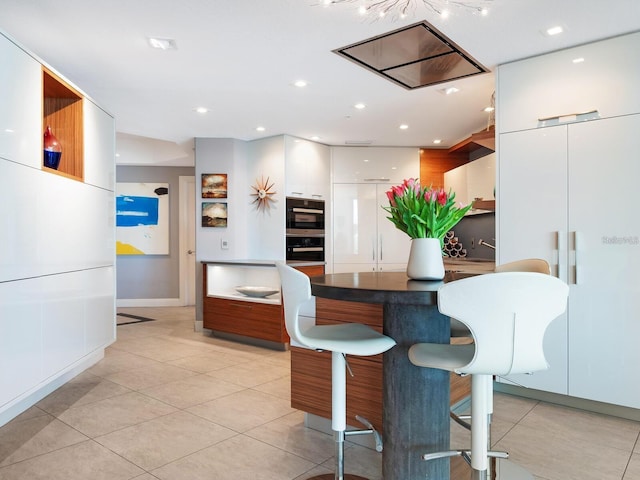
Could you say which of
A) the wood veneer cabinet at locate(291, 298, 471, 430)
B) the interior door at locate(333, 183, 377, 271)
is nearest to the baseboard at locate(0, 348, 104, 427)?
the wood veneer cabinet at locate(291, 298, 471, 430)

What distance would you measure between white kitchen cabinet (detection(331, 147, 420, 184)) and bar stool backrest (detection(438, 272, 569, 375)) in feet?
15.4

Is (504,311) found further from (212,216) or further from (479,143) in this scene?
(212,216)

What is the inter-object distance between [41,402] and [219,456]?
64.1 inches

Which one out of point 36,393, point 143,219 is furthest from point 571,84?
point 143,219

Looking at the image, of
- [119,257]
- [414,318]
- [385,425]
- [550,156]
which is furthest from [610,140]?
[119,257]

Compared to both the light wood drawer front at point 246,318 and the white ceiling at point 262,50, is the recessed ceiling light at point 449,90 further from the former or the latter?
the light wood drawer front at point 246,318

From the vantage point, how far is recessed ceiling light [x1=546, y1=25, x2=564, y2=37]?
265 centimetres

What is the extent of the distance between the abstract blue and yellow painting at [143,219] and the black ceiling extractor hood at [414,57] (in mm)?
5313

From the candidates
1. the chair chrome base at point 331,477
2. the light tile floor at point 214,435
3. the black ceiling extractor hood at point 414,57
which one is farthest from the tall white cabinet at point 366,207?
the chair chrome base at point 331,477

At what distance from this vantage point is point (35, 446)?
94.3 inches

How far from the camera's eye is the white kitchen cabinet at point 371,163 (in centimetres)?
598

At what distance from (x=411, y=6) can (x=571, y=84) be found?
1.32 m

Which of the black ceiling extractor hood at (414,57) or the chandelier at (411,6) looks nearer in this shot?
the chandelier at (411,6)

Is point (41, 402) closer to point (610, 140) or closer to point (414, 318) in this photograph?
point (414, 318)
